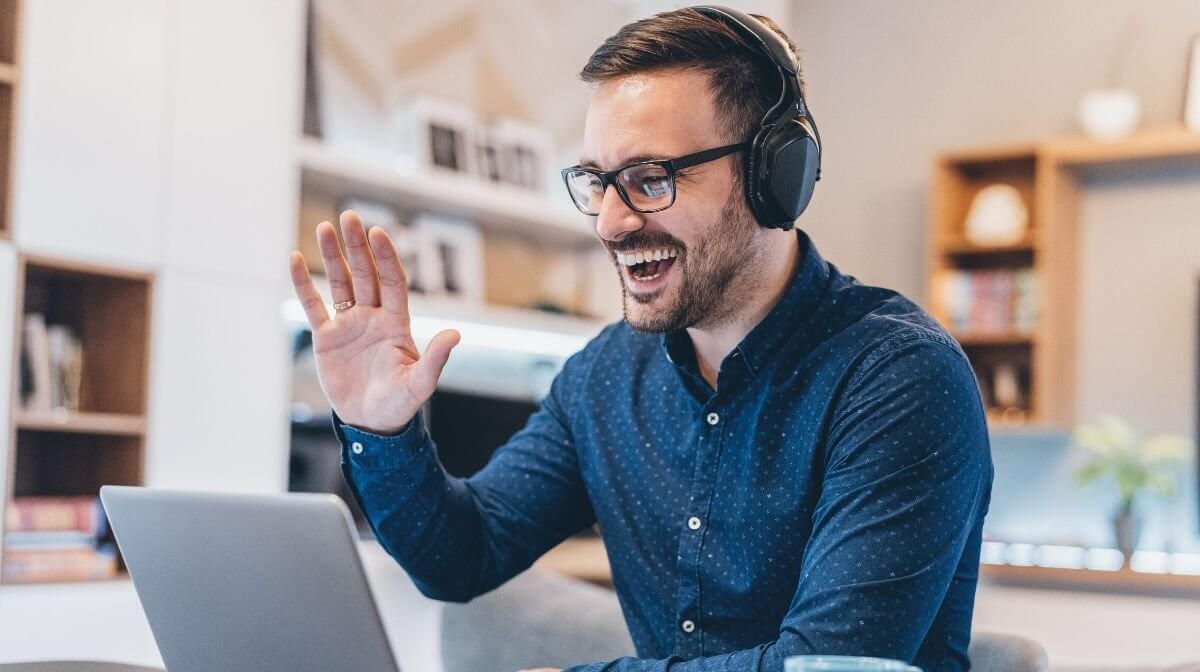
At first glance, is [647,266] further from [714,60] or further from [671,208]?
[714,60]

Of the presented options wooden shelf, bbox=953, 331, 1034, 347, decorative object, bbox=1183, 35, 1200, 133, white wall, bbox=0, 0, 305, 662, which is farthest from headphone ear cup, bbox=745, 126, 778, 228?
decorative object, bbox=1183, 35, 1200, 133

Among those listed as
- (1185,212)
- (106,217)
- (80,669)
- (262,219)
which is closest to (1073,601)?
(1185,212)

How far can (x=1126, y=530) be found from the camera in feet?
13.7

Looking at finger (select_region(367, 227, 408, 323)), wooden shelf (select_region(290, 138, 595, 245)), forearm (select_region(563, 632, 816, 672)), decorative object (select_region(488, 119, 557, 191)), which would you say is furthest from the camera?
decorative object (select_region(488, 119, 557, 191))

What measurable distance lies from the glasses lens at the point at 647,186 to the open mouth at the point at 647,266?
0.18ft

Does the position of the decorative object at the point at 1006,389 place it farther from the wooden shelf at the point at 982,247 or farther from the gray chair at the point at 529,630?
the gray chair at the point at 529,630

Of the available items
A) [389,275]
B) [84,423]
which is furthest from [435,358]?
[84,423]

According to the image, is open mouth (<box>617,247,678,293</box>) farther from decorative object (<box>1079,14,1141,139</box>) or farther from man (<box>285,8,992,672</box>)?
decorative object (<box>1079,14,1141,139</box>)

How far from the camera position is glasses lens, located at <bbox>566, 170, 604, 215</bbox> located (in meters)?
1.46

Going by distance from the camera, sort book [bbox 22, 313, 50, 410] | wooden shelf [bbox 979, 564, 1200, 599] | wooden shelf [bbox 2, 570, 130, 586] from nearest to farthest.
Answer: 1. wooden shelf [bbox 2, 570, 130, 586]
2. book [bbox 22, 313, 50, 410]
3. wooden shelf [bbox 979, 564, 1200, 599]

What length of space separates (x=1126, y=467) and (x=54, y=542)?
3179mm

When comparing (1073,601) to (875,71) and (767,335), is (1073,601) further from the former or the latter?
(767,335)

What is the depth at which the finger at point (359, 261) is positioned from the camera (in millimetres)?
1292

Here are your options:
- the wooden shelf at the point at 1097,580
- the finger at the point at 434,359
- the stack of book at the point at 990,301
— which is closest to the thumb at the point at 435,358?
the finger at the point at 434,359
